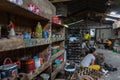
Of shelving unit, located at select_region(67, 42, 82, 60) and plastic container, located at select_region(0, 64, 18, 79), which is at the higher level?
plastic container, located at select_region(0, 64, 18, 79)

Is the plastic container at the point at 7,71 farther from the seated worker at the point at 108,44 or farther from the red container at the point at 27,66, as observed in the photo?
the seated worker at the point at 108,44

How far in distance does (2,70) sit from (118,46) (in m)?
10.9

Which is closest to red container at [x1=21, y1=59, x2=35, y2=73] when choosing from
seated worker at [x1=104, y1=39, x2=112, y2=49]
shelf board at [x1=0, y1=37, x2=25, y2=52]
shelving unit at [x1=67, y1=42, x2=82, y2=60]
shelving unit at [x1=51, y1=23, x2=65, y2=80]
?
shelf board at [x1=0, y1=37, x2=25, y2=52]

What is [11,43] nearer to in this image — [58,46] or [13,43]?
[13,43]

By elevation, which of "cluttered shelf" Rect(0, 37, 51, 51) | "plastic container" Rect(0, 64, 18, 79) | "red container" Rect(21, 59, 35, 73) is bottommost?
"red container" Rect(21, 59, 35, 73)

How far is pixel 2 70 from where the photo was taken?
5.50ft

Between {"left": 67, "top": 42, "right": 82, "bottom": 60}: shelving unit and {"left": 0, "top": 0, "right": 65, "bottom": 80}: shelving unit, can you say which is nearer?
{"left": 0, "top": 0, "right": 65, "bottom": 80}: shelving unit

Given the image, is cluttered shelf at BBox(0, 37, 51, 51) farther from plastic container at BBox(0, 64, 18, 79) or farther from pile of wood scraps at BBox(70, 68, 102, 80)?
pile of wood scraps at BBox(70, 68, 102, 80)

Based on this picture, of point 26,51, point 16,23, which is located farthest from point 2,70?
point 26,51

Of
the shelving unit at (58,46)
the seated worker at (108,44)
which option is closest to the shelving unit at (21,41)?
the shelving unit at (58,46)

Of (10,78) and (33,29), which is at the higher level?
(33,29)

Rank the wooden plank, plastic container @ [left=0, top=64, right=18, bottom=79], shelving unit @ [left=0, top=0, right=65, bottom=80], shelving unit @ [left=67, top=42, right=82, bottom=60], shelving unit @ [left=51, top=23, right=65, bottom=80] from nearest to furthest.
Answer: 1. the wooden plank
2. shelving unit @ [left=0, top=0, right=65, bottom=80]
3. plastic container @ [left=0, top=64, right=18, bottom=79]
4. shelving unit @ [left=51, top=23, right=65, bottom=80]
5. shelving unit @ [left=67, top=42, right=82, bottom=60]

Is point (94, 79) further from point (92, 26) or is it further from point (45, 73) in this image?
point (92, 26)

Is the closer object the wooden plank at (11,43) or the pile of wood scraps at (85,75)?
the wooden plank at (11,43)
